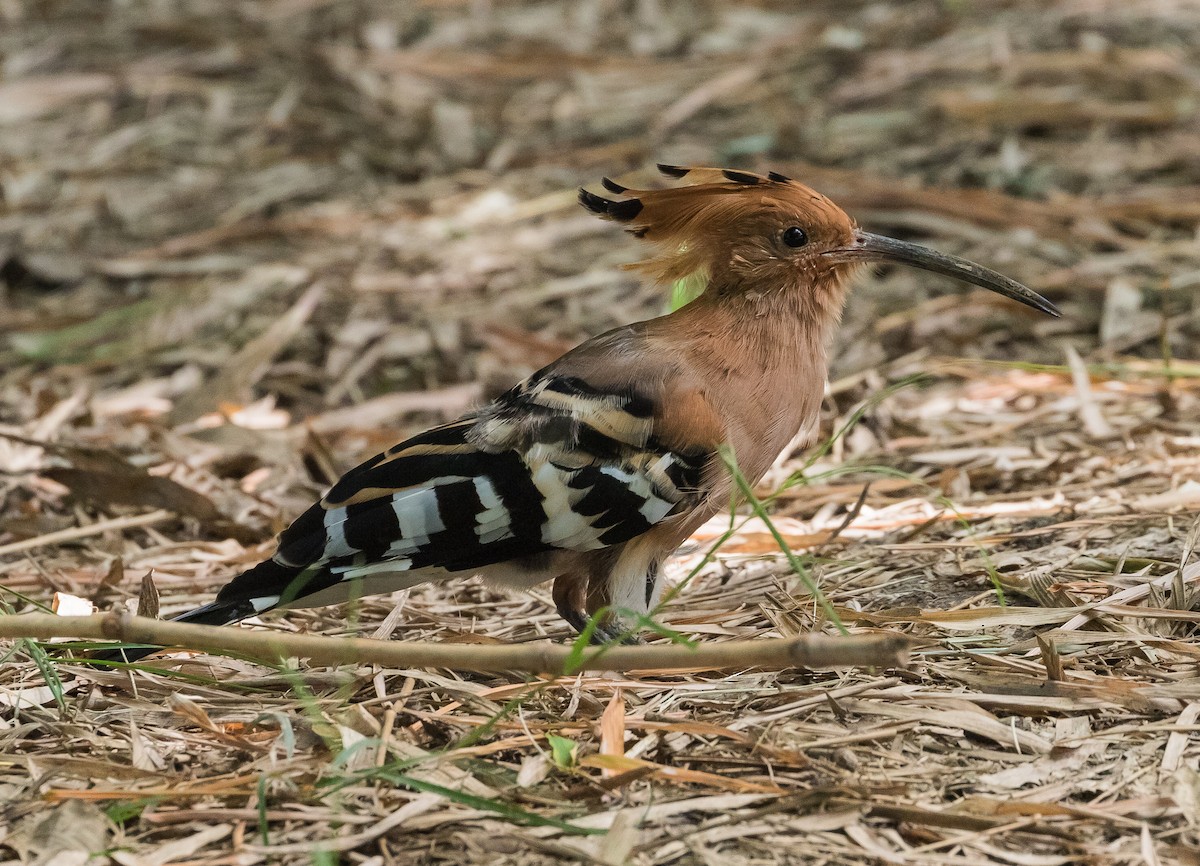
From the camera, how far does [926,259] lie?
3262mm

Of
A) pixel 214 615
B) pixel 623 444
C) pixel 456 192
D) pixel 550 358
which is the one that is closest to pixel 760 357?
pixel 623 444

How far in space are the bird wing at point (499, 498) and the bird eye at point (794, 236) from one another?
21.9 inches

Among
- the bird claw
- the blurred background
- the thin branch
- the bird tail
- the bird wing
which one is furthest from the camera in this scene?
the blurred background

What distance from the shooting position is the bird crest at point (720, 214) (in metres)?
3.11

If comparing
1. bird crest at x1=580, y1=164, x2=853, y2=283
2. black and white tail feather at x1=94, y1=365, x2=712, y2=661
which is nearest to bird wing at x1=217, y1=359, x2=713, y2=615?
black and white tail feather at x1=94, y1=365, x2=712, y2=661

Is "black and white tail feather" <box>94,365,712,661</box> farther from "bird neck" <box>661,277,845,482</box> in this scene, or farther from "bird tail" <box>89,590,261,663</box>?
"bird neck" <box>661,277,845,482</box>

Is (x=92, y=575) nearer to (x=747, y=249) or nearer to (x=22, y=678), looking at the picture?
(x=22, y=678)

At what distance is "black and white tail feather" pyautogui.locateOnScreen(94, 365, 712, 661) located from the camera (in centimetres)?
273

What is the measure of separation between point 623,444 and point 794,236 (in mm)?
672

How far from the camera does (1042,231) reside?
204 inches

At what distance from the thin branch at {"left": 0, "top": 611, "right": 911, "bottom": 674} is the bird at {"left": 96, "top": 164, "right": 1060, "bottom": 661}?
0.81ft

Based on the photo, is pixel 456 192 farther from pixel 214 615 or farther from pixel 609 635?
pixel 214 615

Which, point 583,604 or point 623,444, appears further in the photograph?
point 583,604

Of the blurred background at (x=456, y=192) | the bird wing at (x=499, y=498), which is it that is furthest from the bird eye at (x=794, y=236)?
the blurred background at (x=456, y=192)
